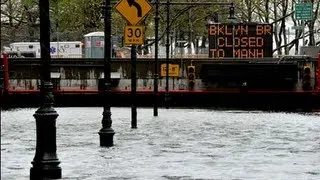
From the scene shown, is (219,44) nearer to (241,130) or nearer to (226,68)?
(226,68)

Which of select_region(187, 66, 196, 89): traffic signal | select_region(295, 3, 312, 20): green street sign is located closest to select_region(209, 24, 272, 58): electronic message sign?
select_region(187, 66, 196, 89): traffic signal

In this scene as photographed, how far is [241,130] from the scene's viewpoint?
84.5ft

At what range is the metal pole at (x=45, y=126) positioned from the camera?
460 inches

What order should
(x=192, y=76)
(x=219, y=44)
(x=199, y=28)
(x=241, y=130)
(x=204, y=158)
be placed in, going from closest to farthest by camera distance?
(x=204, y=158), (x=241, y=130), (x=219, y=44), (x=192, y=76), (x=199, y=28)

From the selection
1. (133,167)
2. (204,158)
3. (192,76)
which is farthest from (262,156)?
(192,76)

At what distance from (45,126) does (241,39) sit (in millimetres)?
39572

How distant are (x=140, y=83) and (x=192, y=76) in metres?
3.36

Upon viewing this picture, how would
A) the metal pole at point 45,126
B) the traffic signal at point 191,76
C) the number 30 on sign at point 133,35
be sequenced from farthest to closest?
the traffic signal at point 191,76
the number 30 on sign at point 133,35
the metal pole at point 45,126

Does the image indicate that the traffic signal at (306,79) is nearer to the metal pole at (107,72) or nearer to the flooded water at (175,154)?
the flooded water at (175,154)

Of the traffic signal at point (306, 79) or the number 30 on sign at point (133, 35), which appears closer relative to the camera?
the number 30 on sign at point (133, 35)

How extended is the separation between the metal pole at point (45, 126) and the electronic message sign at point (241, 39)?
126 ft

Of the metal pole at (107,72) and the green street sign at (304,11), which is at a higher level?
the green street sign at (304,11)

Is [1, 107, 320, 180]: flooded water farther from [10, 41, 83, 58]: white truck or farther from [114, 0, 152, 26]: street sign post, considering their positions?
[10, 41, 83, 58]: white truck

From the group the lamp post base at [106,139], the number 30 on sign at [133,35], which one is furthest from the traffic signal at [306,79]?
the lamp post base at [106,139]
